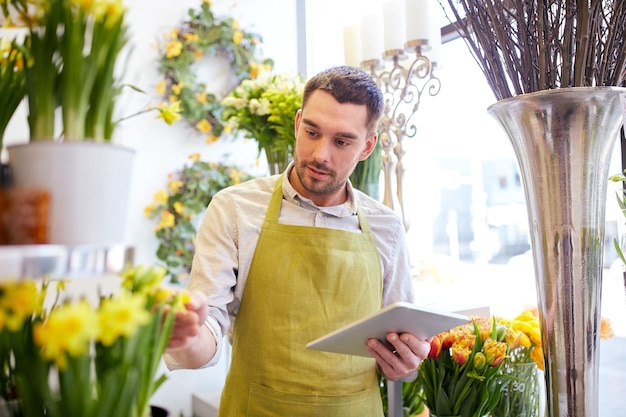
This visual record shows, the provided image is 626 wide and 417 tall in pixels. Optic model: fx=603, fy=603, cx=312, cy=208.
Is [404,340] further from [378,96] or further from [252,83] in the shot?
Answer: [252,83]

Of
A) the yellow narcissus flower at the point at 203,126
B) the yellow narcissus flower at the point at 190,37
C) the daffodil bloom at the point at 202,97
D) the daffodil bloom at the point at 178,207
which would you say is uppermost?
the yellow narcissus flower at the point at 190,37

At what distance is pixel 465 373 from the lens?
4.83ft

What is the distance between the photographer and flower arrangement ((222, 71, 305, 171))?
2268 millimetres

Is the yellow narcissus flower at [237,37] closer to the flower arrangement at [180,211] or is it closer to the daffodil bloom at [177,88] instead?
the daffodil bloom at [177,88]

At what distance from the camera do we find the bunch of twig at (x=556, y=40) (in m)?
1.20

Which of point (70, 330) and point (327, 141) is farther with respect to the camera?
point (327, 141)

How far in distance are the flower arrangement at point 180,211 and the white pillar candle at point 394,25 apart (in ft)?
4.25

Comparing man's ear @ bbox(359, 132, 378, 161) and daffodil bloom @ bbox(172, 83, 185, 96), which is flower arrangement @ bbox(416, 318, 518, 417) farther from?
daffodil bloom @ bbox(172, 83, 185, 96)

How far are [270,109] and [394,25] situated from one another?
0.58 meters

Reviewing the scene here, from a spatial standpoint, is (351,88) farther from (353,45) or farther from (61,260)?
(61,260)

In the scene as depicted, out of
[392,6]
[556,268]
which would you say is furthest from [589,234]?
[392,6]

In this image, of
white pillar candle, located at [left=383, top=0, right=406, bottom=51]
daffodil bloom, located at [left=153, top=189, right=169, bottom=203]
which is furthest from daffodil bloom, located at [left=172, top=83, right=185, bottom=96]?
white pillar candle, located at [left=383, top=0, right=406, bottom=51]

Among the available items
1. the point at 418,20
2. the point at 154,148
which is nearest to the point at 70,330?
the point at 418,20

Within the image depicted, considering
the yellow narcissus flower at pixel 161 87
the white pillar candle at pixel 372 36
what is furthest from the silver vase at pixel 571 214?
the yellow narcissus flower at pixel 161 87
